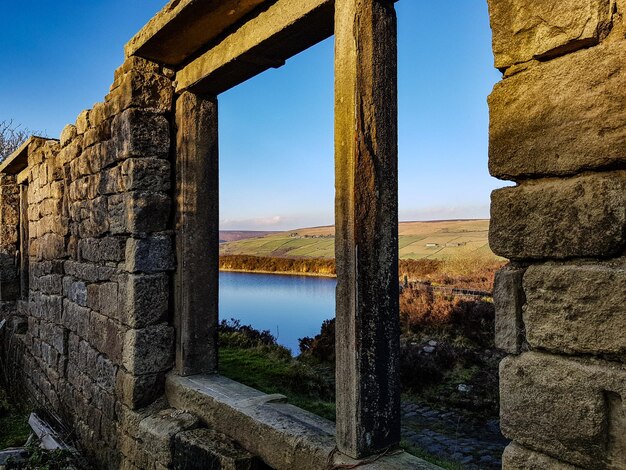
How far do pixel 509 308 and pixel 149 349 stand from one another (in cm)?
276

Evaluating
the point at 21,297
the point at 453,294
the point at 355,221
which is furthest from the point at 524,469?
the point at 453,294

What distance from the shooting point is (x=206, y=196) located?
11.9 feet

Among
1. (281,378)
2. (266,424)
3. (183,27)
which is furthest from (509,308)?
(281,378)

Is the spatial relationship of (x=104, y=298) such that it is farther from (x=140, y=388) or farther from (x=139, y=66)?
(x=139, y=66)

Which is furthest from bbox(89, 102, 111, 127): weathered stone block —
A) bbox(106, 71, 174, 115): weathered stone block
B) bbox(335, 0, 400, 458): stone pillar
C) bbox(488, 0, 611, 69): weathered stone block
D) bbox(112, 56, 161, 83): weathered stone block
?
bbox(488, 0, 611, 69): weathered stone block

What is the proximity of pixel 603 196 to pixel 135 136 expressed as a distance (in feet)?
10.2

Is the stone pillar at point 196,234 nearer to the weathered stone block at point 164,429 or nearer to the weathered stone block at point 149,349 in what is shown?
the weathered stone block at point 149,349

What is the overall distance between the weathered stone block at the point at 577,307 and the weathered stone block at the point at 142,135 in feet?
9.57

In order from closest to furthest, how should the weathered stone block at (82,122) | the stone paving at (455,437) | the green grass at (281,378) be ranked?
the weathered stone block at (82,122)
the stone paving at (455,437)
the green grass at (281,378)

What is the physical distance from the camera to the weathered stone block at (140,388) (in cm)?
352

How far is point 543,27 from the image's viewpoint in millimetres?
1404

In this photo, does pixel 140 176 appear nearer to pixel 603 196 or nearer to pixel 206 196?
pixel 206 196

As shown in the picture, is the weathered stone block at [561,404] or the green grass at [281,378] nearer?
the weathered stone block at [561,404]

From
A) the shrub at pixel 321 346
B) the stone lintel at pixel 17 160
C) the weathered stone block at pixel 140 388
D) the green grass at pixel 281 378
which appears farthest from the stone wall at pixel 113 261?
the shrub at pixel 321 346
